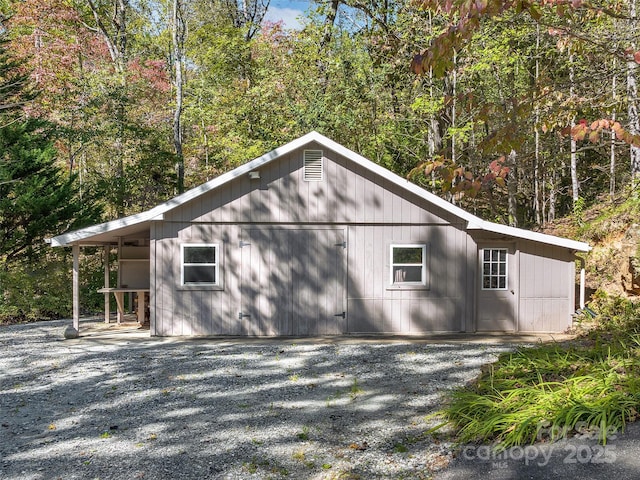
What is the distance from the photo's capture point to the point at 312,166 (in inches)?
467

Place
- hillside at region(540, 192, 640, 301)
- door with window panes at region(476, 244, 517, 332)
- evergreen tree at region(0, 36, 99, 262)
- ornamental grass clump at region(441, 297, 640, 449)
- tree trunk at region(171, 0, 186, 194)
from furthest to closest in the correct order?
tree trunk at region(171, 0, 186, 194) < evergreen tree at region(0, 36, 99, 262) < hillside at region(540, 192, 640, 301) < door with window panes at region(476, 244, 517, 332) < ornamental grass clump at region(441, 297, 640, 449)

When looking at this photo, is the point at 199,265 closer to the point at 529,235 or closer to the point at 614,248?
the point at 529,235

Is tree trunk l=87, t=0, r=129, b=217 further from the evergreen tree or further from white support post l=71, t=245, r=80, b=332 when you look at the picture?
white support post l=71, t=245, r=80, b=332

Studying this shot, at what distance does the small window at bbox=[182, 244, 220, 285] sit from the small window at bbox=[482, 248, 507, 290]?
5863 millimetres

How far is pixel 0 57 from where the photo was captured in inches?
667

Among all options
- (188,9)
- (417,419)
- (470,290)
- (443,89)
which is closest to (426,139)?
(443,89)

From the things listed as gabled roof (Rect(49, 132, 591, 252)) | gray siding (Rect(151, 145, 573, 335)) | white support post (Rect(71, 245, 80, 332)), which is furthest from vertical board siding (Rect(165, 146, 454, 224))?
white support post (Rect(71, 245, 80, 332))

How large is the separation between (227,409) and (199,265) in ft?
18.6

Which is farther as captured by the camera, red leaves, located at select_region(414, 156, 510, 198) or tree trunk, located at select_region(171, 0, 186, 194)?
tree trunk, located at select_region(171, 0, 186, 194)

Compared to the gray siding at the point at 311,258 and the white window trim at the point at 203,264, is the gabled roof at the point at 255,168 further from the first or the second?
the white window trim at the point at 203,264

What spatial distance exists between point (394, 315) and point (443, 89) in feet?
34.6

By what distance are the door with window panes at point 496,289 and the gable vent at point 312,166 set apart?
3982 millimetres

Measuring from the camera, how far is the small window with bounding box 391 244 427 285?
12.1 m

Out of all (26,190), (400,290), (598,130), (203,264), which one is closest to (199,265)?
(203,264)
